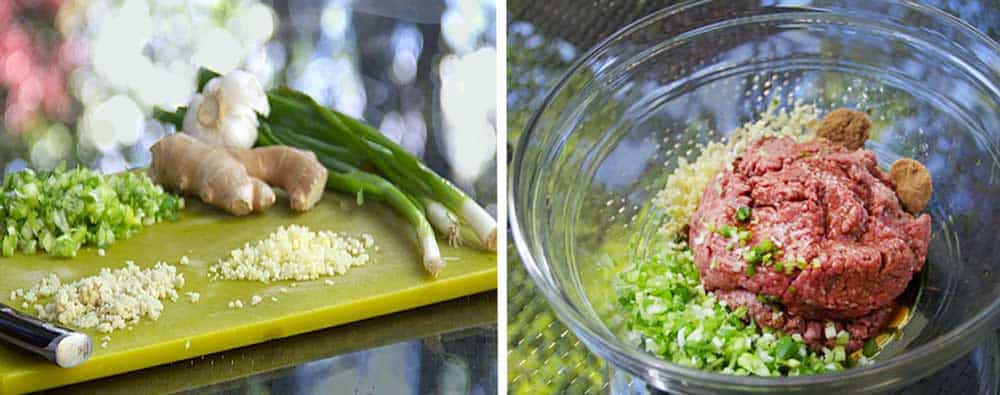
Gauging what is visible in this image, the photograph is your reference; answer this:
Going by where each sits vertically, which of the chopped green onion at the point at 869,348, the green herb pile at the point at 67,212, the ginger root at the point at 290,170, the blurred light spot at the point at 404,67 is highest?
the blurred light spot at the point at 404,67

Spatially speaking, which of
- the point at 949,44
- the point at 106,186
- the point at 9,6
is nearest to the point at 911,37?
the point at 949,44

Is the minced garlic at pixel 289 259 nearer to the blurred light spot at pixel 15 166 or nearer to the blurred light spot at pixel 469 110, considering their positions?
the blurred light spot at pixel 469 110

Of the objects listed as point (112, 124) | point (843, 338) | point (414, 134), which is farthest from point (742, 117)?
point (112, 124)

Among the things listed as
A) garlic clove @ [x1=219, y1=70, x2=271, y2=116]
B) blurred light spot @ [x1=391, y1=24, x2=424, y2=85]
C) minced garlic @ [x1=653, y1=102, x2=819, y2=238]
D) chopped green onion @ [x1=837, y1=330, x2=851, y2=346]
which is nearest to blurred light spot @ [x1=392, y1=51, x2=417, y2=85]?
blurred light spot @ [x1=391, y1=24, x2=424, y2=85]

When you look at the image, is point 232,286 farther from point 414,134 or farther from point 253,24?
point 253,24

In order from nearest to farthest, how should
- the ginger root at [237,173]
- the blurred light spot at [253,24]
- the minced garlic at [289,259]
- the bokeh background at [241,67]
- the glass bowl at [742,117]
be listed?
Answer: the glass bowl at [742,117], the minced garlic at [289,259], the ginger root at [237,173], the bokeh background at [241,67], the blurred light spot at [253,24]

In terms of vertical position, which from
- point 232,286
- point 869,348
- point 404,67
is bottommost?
point 869,348

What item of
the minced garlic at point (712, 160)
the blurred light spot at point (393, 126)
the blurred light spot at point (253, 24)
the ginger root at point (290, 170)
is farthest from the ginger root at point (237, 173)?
the minced garlic at point (712, 160)
